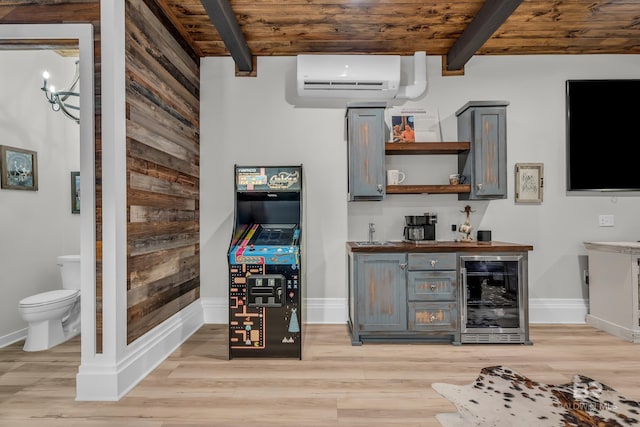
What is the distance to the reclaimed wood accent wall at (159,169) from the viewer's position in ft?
7.88

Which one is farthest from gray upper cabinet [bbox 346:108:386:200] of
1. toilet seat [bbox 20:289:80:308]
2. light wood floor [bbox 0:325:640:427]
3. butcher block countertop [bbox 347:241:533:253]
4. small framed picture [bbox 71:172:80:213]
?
small framed picture [bbox 71:172:80:213]

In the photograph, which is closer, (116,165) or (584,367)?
(116,165)

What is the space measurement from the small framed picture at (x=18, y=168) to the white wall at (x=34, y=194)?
0.05 m

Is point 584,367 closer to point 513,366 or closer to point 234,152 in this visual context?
point 513,366

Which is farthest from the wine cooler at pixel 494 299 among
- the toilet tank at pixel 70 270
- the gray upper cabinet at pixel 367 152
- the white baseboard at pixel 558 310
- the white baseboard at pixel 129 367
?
the toilet tank at pixel 70 270

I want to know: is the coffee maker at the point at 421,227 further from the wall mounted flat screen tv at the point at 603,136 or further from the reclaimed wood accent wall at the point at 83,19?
the reclaimed wood accent wall at the point at 83,19

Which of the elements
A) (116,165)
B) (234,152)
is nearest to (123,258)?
(116,165)

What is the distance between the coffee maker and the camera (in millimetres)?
3455

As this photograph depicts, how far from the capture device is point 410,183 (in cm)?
368

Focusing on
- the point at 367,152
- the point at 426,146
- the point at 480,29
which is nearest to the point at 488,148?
the point at 426,146

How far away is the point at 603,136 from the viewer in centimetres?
362

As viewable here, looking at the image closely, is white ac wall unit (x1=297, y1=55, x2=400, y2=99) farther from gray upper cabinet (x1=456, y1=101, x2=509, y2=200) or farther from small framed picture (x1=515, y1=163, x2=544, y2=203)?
small framed picture (x1=515, y1=163, x2=544, y2=203)

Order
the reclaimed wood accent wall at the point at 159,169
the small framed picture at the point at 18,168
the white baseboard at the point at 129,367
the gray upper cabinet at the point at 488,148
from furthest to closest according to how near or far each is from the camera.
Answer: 1. the gray upper cabinet at the point at 488,148
2. the small framed picture at the point at 18,168
3. the reclaimed wood accent wall at the point at 159,169
4. the white baseboard at the point at 129,367

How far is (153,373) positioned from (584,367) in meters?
3.14
